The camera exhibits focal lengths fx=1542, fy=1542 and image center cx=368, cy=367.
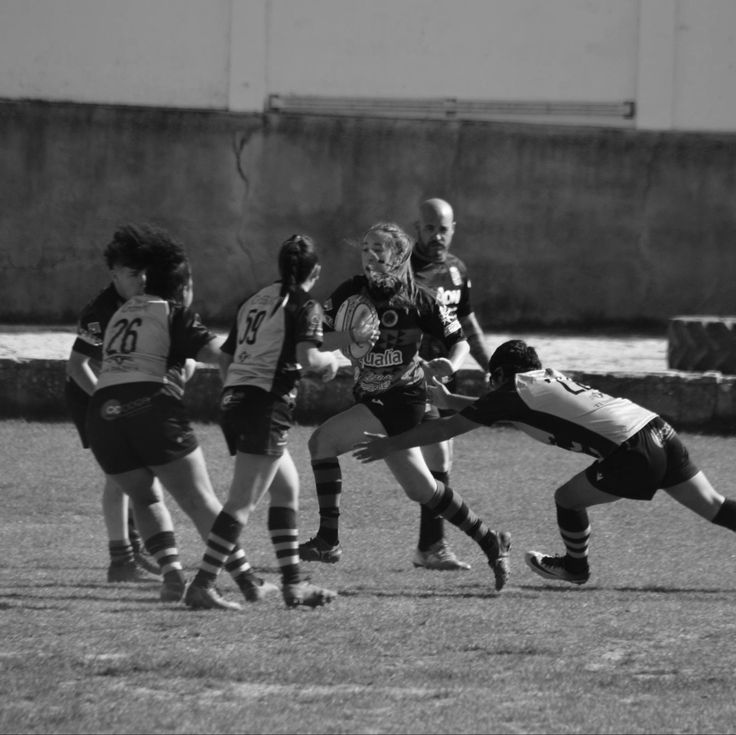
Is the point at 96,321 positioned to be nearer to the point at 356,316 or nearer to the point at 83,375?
the point at 83,375

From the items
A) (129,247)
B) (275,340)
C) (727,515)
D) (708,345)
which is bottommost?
(727,515)

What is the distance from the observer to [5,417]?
39.5 ft

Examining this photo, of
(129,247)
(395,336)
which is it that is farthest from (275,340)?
(395,336)

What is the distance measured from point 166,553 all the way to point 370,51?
10807 millimetres

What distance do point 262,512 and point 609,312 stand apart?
8900 millimetres

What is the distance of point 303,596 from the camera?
654cm

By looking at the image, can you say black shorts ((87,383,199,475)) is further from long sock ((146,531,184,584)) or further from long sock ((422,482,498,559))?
long sock ((422,482,498,559))

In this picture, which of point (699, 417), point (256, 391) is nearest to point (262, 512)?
point (256, 391)

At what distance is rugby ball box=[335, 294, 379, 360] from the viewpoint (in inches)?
292

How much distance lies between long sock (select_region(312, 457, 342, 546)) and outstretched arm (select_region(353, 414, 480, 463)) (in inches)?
26.7

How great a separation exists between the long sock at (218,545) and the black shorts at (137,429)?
0.33 meters

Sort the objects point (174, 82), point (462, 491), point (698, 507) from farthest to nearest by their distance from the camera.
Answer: point (174, 82) < point (462, 491) < point (698, 507)

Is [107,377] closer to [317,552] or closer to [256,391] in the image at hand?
[256,391]

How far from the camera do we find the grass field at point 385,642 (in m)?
5.11
